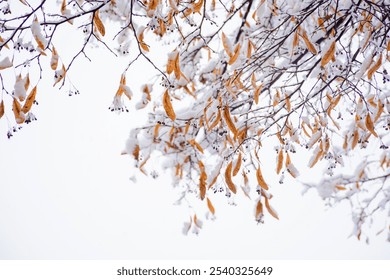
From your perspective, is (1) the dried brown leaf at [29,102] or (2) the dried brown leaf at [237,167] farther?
(2) the dried brown leaf at [237,167]

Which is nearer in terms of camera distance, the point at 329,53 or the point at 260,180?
the point at 329,53

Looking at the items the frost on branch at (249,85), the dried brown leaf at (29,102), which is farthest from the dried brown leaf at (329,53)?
the dried brown leaf at (29,102)

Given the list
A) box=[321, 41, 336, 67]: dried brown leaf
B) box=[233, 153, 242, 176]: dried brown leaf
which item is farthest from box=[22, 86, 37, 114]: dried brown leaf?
box=[321, 41, 336, 67]: dried brown leaf

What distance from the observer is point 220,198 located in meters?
21.7

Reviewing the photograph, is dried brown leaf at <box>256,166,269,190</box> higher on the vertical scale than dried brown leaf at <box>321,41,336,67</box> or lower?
lower

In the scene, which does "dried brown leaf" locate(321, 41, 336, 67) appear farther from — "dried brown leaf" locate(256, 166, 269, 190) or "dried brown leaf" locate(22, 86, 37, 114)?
"dried brown leaf" locate(22, 86, 37, 114)

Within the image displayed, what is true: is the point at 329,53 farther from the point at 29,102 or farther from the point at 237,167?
the point at 29,102

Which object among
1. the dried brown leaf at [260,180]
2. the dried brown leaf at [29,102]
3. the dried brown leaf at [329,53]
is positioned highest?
the dried brown leaf at [329,53]

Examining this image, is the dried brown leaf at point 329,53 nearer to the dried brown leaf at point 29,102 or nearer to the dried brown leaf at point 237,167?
the dried brown leaf at point 237,167

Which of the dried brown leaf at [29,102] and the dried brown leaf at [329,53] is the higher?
the dried brown leaf at [329,53]

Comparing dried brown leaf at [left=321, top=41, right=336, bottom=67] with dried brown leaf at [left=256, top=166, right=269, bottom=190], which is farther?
dried brown leaf at [left=256, top=166, right=269, bottom=190]

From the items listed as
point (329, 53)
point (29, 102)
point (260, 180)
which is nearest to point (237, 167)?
point (260, 180)

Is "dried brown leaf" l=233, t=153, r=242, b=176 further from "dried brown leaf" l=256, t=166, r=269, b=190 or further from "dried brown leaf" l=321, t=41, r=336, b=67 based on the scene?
"dried brown leaf" l=321, t=41, r=336, b=67

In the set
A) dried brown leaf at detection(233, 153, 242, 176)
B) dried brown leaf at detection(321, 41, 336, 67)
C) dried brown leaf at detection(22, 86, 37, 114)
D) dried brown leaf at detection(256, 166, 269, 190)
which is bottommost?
dried brown leaf at detection(256, 166, 269, 190)
